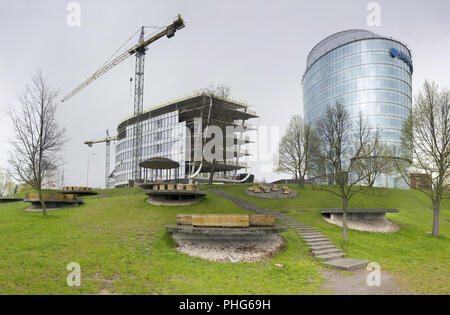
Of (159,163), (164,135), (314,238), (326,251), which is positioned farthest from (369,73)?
(326,251)

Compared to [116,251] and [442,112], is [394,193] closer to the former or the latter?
[442,112]

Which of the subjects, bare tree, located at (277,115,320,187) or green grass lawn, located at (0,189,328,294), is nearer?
green grass lawn, located at (0,189,328,294)

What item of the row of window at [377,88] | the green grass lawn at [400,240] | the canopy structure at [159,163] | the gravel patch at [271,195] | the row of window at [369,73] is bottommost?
the green grass lawn at [400,240]

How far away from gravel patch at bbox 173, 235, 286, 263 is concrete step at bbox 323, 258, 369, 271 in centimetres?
267

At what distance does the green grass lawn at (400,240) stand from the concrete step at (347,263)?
103 cm

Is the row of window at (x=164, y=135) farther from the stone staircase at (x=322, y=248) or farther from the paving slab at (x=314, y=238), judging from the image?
the paving slab at (x=314, y=238)

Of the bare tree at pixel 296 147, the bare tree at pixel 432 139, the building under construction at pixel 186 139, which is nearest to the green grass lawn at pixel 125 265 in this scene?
the bare tree at pixel 432 139

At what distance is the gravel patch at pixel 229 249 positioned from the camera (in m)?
13.7

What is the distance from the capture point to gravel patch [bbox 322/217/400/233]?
22.7m

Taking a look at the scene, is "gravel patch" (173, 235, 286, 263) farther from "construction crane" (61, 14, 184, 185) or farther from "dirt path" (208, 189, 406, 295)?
"construction crane" (61, 14, 184, 185)

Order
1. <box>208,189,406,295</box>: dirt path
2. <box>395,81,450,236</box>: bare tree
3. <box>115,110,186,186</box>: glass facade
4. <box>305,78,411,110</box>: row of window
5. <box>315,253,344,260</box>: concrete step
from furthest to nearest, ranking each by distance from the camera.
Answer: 1. <box>305,78,411,110</box>: row of window
2. <box>115,110,186,186</box>: glass facade
3. <box>395,81,450,236</box>: bare tree
4. <box>315,253,344,260</box>: concrete step
5. <box>208,189,406,295</box>: dirt path

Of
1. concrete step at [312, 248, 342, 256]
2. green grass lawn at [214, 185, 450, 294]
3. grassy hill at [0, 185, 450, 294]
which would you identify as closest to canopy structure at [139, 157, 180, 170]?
green grass lawn at [214, 185, 450, 294]

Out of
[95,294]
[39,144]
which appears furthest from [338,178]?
[39,144]
